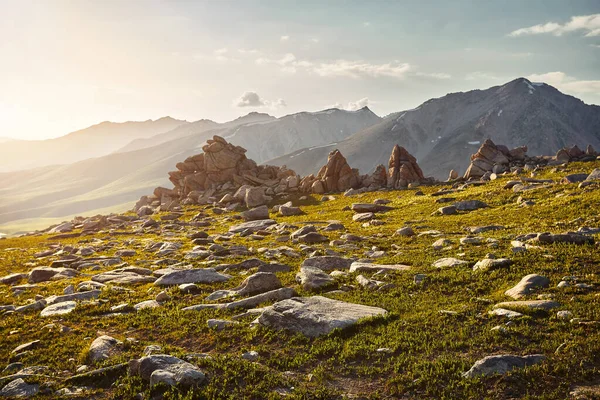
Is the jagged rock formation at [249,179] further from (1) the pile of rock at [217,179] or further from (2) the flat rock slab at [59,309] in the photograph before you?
(2) the flat rock slab at [59,309]

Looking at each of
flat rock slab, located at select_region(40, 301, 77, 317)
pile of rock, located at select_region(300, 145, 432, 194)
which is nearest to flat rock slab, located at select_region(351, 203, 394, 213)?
pile of rock, located at select_region(300, 145, 432, 194)

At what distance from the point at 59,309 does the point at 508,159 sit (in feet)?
273

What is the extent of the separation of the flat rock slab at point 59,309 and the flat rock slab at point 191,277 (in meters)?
5.15

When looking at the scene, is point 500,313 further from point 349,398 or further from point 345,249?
point 345,249

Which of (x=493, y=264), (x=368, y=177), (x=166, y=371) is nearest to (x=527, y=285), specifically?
(x=493, y=264)

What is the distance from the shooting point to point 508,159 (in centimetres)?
7844

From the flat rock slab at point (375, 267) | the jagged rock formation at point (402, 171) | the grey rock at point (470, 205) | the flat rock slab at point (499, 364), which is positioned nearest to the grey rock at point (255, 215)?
the grey rock at point (470, 205)

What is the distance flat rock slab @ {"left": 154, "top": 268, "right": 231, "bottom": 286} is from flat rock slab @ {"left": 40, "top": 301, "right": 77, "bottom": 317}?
203 inches

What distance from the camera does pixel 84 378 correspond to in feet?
42.2

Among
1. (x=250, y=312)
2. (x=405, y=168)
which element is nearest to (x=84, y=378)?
(x=250, y=312)

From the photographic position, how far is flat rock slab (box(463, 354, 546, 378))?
11.3 meters

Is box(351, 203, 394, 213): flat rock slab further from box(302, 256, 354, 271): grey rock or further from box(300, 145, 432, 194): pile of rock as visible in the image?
box(302, 256, 354, 271): grey rock

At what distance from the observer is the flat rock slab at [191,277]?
81.8 feet

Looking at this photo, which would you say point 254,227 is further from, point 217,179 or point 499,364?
point 217,179
